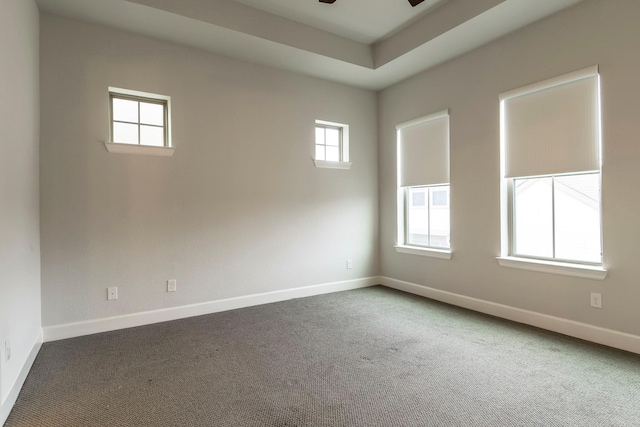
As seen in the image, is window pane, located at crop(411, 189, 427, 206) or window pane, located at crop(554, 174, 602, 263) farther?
window pane, located at crop(411, 189, 427, 206)

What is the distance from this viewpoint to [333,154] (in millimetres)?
4715

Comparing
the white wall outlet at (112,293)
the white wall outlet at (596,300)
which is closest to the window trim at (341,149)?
the white wall outlet at (112,293)

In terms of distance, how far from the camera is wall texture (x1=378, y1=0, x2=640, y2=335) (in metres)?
2.60

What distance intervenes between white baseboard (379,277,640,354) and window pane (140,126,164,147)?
3545mm

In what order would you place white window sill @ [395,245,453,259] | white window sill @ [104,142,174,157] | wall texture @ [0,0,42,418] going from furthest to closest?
1. white window sill @ [395,245,453,259]
2. white window sill @ [104,142,174,157]
3. wall texture @ [0,0,42,418]

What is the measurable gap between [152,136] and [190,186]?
24.9 inches

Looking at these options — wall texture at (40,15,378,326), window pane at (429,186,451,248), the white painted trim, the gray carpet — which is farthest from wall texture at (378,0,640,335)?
the white painted trim

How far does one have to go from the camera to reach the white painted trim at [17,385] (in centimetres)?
176

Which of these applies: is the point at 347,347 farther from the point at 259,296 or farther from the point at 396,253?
the point at 396,253

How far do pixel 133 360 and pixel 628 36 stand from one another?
457 centimetres

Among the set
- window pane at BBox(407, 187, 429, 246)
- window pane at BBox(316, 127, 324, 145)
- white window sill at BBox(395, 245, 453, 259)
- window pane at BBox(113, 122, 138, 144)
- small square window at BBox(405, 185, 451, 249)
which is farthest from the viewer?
window pane at BBox(316, 127, 324, 145)

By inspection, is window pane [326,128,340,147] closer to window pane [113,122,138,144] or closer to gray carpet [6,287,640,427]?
window pane [113,122,138,144]

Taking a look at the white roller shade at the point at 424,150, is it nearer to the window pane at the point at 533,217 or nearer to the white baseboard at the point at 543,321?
the window pane at the point at 533,217

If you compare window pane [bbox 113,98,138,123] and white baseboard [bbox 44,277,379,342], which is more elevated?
window pane [bbox 113,98,138,123]
